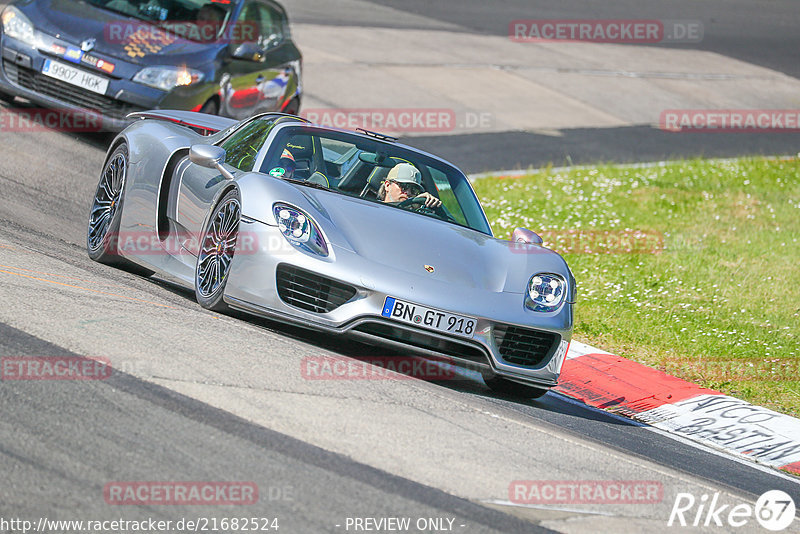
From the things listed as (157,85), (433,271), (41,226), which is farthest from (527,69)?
(433,271)

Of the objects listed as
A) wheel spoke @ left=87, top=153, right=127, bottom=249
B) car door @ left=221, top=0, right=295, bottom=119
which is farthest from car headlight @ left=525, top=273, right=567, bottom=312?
car door @ left=221, top=0, right=295, bottom=119

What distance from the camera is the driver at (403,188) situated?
7305mm

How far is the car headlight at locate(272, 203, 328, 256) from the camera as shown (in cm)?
614

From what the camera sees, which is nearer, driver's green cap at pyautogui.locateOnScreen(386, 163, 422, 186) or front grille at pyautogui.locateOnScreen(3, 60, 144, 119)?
driver's green cap at pyautogui.locateOnScreen(386, 163, 422, 186)

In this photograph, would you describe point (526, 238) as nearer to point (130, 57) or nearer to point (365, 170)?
point (365, 170)

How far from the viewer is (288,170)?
714 centimetres

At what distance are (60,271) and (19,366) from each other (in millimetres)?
1969

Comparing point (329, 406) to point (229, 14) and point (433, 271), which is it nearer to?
point (433, 271)

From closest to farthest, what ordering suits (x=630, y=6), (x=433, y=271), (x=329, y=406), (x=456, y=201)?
(x=329, y=406)
(x=433, y=271)
(x=456, y=201)
(x=630, y=6)

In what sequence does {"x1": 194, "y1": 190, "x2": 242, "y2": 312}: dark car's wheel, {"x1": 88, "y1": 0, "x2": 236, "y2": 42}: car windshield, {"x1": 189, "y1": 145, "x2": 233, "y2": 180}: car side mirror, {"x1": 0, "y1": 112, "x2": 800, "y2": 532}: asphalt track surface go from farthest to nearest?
{"x1": 88, "y1": 0, "x2": 236, "y2": 42}: car windshield < {"x1": 189, "y1": 145, "x2": 233, "y2": 180}: car side mirror < {"x1": 194, "y1": 190, "x2": 242, "y2": 312}: dark car's wheel < {"x1": 0, "y1": 112, "x2": 800, "y2": 532}: asphalt track surface

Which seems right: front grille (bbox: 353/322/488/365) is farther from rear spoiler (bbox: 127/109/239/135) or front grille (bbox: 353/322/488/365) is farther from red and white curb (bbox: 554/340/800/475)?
rear spoiler (bbox: 127/109/239/135)

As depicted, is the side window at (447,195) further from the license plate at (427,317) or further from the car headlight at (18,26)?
the car headlight at (18,26)

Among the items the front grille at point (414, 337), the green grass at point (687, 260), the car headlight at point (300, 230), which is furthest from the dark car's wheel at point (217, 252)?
the green grass at point (687, 260)

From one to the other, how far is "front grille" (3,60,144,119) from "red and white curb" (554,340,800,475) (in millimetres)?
5270
